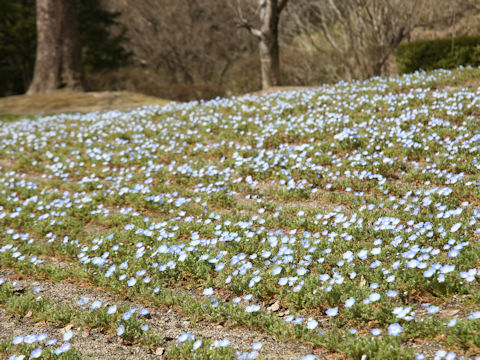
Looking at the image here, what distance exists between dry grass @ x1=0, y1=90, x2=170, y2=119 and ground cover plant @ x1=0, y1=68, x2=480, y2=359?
7.77 metres

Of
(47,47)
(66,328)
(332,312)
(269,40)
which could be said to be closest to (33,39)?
(47,47)

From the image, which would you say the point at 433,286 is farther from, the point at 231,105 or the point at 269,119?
the point at 231,105

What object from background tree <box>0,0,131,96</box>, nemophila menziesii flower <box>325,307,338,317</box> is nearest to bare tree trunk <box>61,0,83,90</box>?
background tree <box>0,0,131,96</box>

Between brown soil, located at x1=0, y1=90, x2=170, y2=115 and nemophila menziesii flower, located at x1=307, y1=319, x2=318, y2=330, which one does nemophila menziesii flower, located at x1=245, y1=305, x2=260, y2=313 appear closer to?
nemophila menziesii flower, located at x1=307, y1=319, x2=318, y2=330

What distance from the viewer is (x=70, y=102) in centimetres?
1672

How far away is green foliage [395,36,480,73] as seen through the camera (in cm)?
1205

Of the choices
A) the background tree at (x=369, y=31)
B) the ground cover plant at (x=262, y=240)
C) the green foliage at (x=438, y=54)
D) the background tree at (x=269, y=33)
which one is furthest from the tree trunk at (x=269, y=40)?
the ground cover plant at (x=262, y=240)

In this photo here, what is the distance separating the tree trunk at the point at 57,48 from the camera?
56.1 feet

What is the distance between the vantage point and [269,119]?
8.94 meters

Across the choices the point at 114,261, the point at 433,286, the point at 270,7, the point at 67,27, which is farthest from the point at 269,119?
the point at 67,27

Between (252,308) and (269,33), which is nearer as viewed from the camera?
(252,308)

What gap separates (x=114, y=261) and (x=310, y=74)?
14867 millimetres

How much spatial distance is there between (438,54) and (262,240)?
10890 mm

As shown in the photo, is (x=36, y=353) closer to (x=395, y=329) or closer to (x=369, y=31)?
(x=395, y=329)
